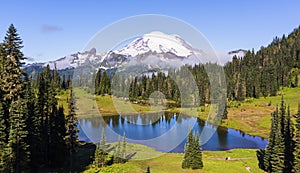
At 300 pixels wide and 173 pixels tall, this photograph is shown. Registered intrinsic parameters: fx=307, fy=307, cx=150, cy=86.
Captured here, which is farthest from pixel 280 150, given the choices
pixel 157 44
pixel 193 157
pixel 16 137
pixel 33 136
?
pixel 16 137

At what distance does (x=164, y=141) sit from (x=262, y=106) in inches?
3656

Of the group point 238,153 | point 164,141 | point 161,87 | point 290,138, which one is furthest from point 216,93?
point 290,138

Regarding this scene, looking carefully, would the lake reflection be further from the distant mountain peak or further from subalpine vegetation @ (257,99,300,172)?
the distant mountain peak

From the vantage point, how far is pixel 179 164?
A: 204 ft

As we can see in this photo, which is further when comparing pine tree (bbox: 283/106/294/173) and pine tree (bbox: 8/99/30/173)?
pine tree (bbox: 283/106/294/173)

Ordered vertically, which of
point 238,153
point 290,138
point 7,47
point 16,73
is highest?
point 7,47

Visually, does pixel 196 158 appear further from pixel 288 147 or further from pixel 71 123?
pixel 71 123

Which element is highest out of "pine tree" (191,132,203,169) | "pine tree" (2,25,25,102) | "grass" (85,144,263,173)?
"pine tree" (2,25,25,102)

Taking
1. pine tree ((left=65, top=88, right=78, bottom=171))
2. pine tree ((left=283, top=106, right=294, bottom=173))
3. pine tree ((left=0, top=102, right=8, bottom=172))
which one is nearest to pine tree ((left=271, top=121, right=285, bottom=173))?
pine tree ((left=283, top=106, right=294, bottom=173))

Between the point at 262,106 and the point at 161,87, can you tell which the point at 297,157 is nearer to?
the point at 262,106

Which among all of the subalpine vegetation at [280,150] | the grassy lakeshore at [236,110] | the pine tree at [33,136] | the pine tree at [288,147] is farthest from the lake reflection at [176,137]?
the pine tree at [33,136]

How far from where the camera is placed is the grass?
2199 inches

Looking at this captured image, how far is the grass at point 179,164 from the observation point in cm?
5584

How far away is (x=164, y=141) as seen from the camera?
95.4 m
